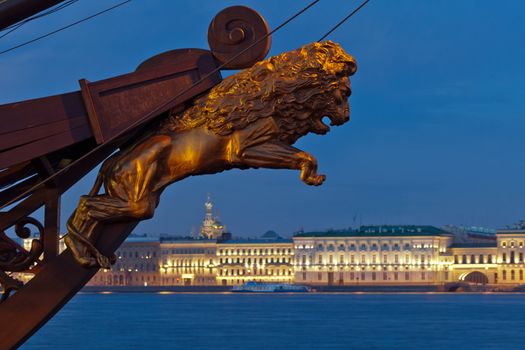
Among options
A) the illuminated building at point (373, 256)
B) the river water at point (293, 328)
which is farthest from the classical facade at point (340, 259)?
the river water at point (293, 328)

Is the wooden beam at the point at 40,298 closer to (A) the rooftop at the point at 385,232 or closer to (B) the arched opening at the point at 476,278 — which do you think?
(A) the rooftop at the point at 385,232

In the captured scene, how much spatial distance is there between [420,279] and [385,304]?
33.0 feet

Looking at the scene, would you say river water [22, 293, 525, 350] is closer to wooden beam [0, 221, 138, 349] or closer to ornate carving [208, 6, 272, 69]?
wooden beam [0, 221, 138, 349]

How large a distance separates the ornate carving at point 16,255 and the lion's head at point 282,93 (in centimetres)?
54

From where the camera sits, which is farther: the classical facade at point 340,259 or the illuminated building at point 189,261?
the illuminated building at point 189,261

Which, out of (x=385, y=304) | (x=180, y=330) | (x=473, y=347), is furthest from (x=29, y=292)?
(x=385, y=304)

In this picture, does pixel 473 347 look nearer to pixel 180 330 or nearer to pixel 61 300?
pixel 180 330

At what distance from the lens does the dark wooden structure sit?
4.02 meters

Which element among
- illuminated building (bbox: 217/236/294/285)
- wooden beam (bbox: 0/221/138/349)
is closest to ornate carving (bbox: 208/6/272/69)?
wooden beam (bbox: 0/221/138/349)

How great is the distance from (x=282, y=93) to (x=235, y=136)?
7.7 inches

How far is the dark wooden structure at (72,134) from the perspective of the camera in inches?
158

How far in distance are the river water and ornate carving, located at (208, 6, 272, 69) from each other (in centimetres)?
4095

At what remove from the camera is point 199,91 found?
414 cm

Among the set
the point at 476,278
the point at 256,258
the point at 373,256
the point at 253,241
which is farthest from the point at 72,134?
the point at 476,278
